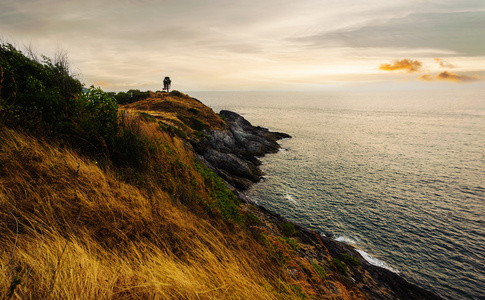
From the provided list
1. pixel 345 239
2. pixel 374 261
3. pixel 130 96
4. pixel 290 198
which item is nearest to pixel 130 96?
pixel 130 96

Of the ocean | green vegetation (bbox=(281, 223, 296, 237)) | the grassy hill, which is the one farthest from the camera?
the ocean

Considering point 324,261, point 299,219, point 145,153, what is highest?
point 145,153

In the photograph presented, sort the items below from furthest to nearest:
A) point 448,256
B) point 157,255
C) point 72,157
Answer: point 448,256 < point 72,157 < point 157,255

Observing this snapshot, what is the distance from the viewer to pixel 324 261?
12141 millimetres

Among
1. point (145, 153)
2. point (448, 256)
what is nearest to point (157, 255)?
point (145, 153)

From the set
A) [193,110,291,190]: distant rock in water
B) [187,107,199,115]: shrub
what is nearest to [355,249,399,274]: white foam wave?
[193,110,291,190]: distant rock in water

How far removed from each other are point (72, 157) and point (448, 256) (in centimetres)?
2761

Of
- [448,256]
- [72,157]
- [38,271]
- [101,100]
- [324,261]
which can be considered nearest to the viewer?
[38,271]

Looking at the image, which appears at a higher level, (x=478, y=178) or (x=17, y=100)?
(x=17, y=100)

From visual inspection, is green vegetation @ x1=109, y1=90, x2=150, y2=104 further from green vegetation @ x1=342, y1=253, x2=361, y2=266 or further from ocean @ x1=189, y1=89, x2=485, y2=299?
green vegetation @ x1=342, y1=253, x2=361, y2=266

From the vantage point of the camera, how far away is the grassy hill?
2.62 meters

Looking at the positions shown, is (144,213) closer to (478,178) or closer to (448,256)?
(448,256)

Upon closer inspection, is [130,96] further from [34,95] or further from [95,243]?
[95,243]

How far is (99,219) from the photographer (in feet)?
13.0
